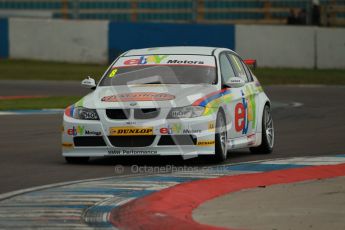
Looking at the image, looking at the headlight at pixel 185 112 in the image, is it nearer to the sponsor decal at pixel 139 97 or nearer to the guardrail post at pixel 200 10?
the sponsor decal at pixel 139 97

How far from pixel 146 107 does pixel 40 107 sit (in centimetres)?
1075

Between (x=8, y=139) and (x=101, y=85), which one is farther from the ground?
(x=101, y=85)

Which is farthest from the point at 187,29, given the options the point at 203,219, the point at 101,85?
the point at 203,219

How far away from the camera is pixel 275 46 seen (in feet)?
116

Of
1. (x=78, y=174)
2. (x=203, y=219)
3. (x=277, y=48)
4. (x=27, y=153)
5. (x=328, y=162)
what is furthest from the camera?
(x=277, y=48)

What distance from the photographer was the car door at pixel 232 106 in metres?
13.5

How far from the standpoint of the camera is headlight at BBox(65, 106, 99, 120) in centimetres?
1305

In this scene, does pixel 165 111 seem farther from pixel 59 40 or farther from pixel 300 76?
pixel 59 40

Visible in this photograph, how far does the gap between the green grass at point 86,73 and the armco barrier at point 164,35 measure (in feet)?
3.38

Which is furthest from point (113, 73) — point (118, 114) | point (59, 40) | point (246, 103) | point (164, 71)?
point (59, 40)

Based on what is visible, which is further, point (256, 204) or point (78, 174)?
point (78, 174)

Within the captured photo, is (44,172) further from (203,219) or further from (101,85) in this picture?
(203,219)

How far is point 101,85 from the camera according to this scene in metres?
14.0

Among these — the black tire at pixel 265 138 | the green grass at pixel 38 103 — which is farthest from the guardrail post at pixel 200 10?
the black tire at pixel 265 138
